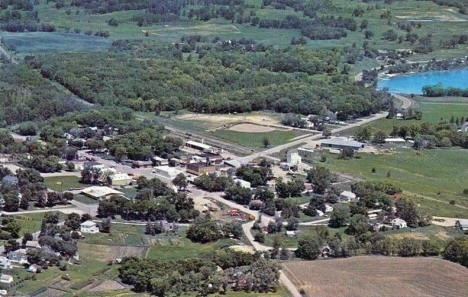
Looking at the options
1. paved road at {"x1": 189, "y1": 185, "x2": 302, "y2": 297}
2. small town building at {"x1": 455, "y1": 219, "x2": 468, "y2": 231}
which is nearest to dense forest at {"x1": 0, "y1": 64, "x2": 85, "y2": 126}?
paved road at {"x1": 189, "y1": 185, "x2": 302, "y2": 297}

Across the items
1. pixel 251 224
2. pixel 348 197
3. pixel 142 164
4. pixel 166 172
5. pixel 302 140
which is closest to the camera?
pixel 251 224

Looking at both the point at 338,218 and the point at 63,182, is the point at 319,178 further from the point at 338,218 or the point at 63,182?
the point at 63,182

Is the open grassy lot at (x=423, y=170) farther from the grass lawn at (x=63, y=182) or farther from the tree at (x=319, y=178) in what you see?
the grass lawn at (x=63, y=182)

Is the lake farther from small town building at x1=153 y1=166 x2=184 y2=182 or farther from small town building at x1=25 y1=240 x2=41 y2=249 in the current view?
small town building at x1=25 y1=240 x2=41 y2=249

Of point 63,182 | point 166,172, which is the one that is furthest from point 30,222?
point 166,172

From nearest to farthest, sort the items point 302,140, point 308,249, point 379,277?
point 379,277 → point 308,249 → point 302,140

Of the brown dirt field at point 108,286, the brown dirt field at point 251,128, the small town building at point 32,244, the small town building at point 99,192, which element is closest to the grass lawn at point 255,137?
the brown dirt field at point 251,128

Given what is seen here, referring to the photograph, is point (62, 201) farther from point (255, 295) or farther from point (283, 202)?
point (255, 295)
